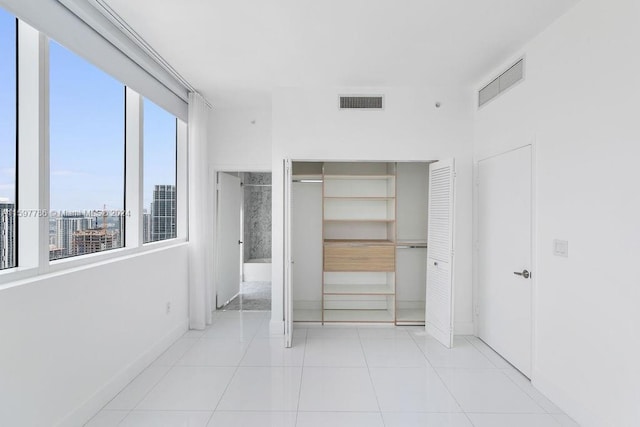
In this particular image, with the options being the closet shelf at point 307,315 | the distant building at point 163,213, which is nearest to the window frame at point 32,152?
the distant building at point 163,213

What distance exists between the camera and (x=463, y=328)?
13.7 feet

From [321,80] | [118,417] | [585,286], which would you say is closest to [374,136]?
[321,80]

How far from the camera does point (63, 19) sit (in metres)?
2.30

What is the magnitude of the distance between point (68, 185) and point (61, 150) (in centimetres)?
25

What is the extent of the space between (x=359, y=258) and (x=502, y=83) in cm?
256

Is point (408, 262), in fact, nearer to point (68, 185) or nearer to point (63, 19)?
point (68, 185)

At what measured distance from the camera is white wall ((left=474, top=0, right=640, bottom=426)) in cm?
207

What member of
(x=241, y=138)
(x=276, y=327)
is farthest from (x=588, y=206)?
(x=241, y=138)

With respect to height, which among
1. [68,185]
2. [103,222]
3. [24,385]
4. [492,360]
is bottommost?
[492,360]

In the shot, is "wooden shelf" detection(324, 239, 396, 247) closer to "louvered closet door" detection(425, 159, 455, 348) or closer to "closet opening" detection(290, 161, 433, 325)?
"closet opening" detection(290, 161, 433, 325)

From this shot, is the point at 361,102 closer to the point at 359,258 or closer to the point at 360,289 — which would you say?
the point at 359,258

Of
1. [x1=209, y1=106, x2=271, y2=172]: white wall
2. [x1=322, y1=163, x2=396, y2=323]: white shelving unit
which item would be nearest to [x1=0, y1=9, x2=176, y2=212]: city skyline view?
[x1=209, y1=106, x2=271, y2=172]: white wall

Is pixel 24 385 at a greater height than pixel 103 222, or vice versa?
pixel 103 222

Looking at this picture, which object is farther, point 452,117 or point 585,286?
point 452,117
